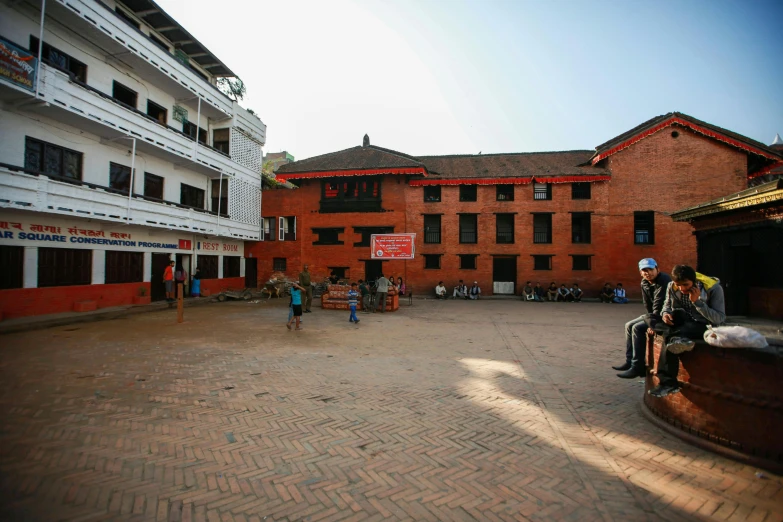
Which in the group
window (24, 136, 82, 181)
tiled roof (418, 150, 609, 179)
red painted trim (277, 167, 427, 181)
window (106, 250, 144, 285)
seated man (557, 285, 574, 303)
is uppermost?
tiled roof (418, 150, 609, 179)

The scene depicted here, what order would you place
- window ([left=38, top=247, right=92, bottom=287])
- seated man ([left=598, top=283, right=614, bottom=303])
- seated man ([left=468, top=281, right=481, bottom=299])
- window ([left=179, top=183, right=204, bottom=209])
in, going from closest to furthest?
window ([left=38, top=247, right=92, bottom=287]), window ([left=179, top=183, right=204, bottom=209]), seated man ([left=598, top=283, right=614, bottom=303]), seated man ([left=468, top=281, right=481, bottom=299])

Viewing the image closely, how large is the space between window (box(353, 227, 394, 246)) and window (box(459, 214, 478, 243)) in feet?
15.5

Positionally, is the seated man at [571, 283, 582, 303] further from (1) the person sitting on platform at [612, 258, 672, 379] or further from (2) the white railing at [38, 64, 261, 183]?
(2) the white railing at [38, 64, 261, 183]

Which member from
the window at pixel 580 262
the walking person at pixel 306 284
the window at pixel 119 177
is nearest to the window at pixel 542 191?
the window at pixel 580 262

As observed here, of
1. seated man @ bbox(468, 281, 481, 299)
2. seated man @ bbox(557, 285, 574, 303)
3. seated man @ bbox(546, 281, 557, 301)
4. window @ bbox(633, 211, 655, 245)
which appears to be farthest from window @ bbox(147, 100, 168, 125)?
window @ bbox(633, 211, 655, 245)

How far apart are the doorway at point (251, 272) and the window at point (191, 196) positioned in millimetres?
5709

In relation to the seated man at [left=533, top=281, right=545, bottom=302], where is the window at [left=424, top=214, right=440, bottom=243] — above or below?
above

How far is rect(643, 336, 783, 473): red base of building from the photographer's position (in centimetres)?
349

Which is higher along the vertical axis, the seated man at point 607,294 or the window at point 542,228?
the window at point 542,228

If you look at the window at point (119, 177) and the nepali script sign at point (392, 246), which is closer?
the window at point (119, 177)

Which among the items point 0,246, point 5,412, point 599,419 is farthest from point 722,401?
point 0,246

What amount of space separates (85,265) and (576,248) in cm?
2541

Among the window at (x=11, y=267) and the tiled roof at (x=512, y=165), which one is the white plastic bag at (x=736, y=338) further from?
the tiled roof at (x=512, y=165)

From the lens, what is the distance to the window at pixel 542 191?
2334 cm
